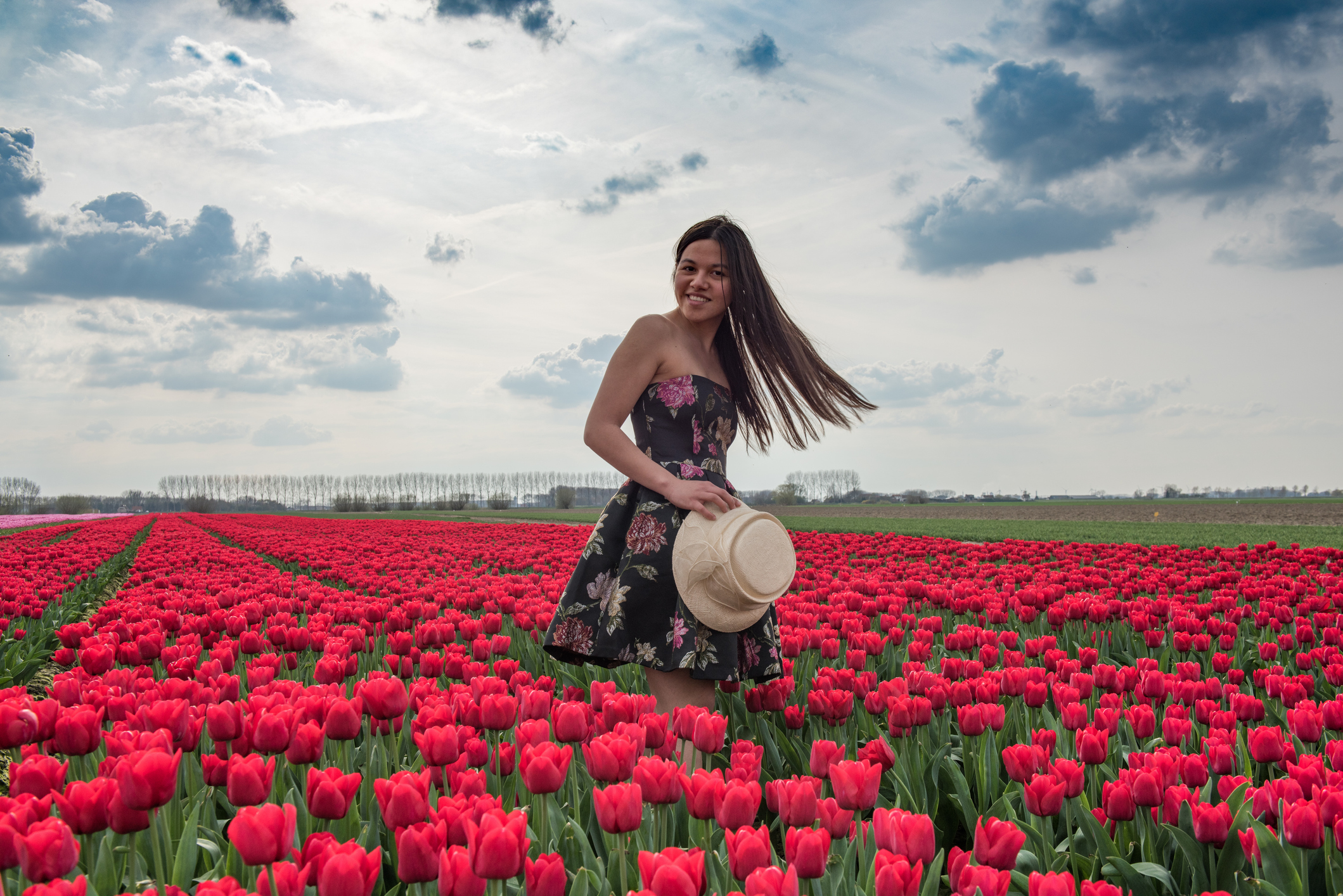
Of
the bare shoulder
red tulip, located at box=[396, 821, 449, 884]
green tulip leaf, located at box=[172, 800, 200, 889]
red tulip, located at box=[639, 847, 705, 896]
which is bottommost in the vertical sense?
green tulip leaf, located at box=[172, 800, 200, 889]

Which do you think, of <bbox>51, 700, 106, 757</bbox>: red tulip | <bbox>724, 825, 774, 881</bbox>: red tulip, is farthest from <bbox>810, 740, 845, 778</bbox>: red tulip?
<bbox>51, 700, 106, 757</bbox>: red tulip

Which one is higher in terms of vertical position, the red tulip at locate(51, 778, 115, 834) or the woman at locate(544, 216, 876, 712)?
the woman at locate(544, 216, 876, 712)

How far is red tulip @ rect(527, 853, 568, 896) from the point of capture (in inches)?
63.9

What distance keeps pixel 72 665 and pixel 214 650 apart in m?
1.83

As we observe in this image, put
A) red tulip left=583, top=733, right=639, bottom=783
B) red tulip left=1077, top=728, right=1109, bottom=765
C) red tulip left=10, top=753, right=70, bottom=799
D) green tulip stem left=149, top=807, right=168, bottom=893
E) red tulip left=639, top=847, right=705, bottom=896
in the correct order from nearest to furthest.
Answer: red tulip left=639, top=847, right=705, bottom=896, green tulip stem left=149, top=807, right=168, bottom=893, red tulip left=10, top=753, right=70, bottom=799, red tulip left=583, top=733, right=639, bottom=783, red tulip left=1077, top=728, right=1109, bottom=765

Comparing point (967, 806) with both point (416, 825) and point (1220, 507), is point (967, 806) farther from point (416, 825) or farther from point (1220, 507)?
point (1220, 507)

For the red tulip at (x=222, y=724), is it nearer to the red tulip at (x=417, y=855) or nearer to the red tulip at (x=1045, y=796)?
the red tulip at (x=417, y=855)

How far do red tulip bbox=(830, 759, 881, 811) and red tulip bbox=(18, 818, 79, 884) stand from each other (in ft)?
5.97

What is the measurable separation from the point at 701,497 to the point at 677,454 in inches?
18.6

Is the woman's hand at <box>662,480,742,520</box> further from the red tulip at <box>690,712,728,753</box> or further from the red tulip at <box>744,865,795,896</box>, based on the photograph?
the red tulip at <box>744,865,795,896</box>

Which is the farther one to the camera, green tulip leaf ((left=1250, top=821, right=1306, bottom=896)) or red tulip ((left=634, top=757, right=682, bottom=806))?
red tulip ((left=634, top=757, right=682, bottom=806))

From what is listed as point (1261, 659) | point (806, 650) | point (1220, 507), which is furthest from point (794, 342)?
point (1220, 507)

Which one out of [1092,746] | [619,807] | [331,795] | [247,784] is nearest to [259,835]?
[331,795]

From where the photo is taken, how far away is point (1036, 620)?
6316 mm
